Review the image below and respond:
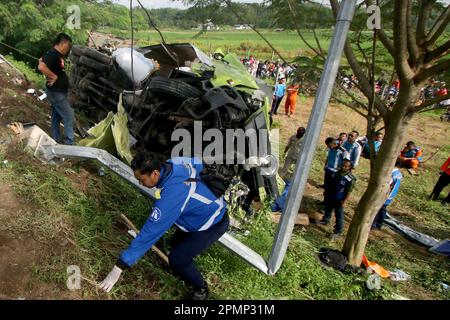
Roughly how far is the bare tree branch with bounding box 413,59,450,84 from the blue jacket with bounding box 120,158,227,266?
229 cm

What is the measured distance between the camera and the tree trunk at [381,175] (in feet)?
12.1

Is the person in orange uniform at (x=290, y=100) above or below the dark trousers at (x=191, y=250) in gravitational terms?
below

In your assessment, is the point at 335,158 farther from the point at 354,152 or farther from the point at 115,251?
the point at 115,251

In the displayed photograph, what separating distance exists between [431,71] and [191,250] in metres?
2.68

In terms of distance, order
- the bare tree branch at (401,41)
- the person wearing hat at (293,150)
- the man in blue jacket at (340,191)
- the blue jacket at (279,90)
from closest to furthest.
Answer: the bare tree branch at (401,41)
the man in blue jacket at (340,191)
the person wearing hat at (293,150)
the blue jacket at (279,90)

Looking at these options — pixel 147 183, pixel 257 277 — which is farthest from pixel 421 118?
pixel 147 183

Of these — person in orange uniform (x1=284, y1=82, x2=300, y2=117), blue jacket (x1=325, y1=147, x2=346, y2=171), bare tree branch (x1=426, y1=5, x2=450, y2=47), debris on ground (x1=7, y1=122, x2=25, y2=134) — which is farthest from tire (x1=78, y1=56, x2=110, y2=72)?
person in orange uniform (x1=284, y1=82, x2=300, y2=117)

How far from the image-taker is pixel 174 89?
14.5 feet

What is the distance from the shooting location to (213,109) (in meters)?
4.16

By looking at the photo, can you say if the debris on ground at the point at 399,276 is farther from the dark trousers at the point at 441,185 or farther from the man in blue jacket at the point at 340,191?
the dark trousers at the point at 441,185

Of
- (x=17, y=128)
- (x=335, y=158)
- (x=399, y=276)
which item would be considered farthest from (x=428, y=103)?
(x=17, y=128)

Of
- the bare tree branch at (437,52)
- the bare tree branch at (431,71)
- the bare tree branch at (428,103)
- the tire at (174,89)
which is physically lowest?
the tire at (174,89)

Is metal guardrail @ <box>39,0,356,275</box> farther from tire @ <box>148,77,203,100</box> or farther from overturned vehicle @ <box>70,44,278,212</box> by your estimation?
tire @ <box>148,77,203,100</box>

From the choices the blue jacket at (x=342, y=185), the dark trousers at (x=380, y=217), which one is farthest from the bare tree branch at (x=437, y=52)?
the dark trousers at (x=380, y=217)
